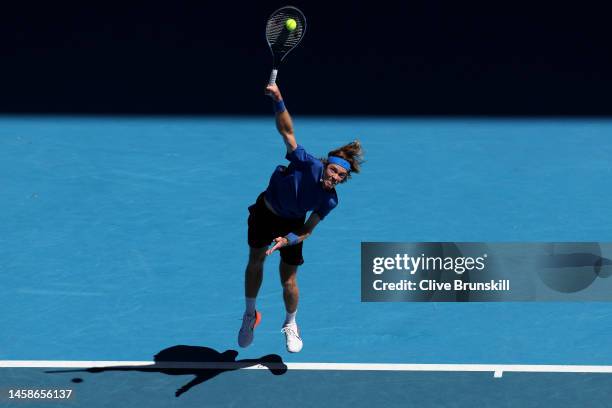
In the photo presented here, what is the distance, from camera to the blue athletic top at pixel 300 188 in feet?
41.0

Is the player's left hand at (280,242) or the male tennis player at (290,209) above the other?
the male tennis player at (290,209)

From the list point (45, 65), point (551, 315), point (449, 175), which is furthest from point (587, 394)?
point (45, 65)

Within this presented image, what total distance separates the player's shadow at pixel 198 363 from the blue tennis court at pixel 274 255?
0.30ft

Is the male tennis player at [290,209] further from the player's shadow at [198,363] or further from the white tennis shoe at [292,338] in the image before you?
the player's shadow at [198,363]

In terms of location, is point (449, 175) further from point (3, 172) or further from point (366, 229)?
point (3, 172)

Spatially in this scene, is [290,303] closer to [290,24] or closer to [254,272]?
[254,272]

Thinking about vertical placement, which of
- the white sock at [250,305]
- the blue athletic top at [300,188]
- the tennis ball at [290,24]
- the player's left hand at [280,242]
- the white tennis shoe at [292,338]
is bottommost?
the white tennis shoe at [292,338]

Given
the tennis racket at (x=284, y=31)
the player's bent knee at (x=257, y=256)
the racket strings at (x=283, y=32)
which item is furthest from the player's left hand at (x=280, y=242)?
the racket strings at (x=283, y=32)

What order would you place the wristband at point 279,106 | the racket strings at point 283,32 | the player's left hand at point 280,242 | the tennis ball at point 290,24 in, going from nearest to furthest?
1. the wristband at point 279,106
2. the player's left hand at point 280,242
3. the tennis ball at point 290,24
4. the racket strings at point 283,32

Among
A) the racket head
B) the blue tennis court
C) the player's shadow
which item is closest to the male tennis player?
the player's shadow

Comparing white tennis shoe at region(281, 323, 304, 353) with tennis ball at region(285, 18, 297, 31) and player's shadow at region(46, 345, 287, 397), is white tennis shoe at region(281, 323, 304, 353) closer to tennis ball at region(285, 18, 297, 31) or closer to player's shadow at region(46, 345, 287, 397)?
player's shadow at region(46, 345, 287, 397)

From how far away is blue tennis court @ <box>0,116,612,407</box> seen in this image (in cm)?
1316

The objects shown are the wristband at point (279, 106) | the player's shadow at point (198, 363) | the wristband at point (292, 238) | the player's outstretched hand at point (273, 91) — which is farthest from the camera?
the player's shadow at point (198, 363)

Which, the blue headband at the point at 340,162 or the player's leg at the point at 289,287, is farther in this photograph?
the player's leg at the point at 289,287
